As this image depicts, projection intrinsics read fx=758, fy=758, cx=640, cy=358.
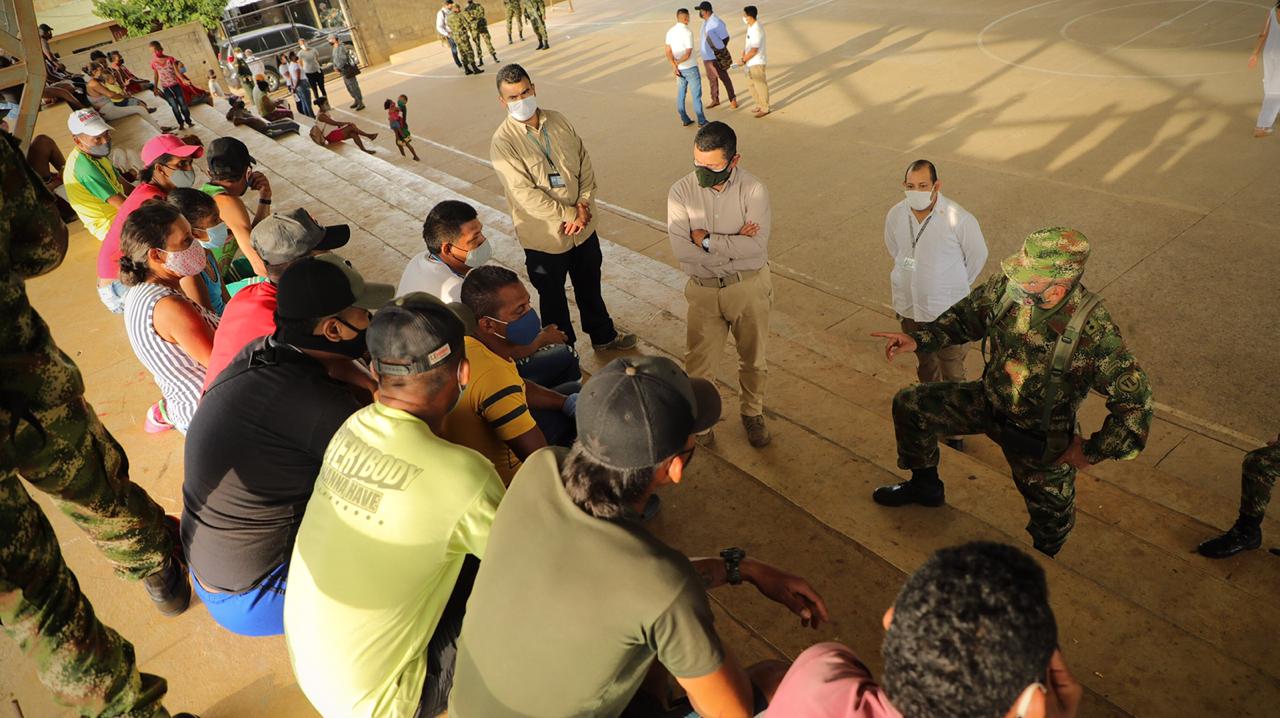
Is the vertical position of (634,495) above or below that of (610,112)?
above

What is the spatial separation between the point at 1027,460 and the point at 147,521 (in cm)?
387

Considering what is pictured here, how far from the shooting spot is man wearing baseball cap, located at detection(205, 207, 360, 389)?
3.41 m

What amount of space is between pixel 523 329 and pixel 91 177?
4923 mm

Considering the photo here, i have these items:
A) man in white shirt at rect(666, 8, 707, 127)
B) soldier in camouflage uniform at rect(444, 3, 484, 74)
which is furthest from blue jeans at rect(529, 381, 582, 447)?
soldier in camouflage uniform at rect(444, 3, 484, 74)

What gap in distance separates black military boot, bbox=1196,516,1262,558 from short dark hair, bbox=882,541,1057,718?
319 cm

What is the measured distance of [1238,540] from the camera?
12.6 ft

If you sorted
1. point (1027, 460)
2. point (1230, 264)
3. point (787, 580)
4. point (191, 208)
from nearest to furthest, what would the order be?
1. point (787, 580)
2. point (1027, 460)
3. point (191, 208)
4. point (1230, 264)

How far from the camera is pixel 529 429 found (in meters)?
2.96

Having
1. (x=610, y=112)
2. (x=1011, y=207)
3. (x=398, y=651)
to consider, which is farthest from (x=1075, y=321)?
(x=610, y=112)

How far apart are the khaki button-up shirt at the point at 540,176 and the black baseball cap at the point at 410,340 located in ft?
8.97

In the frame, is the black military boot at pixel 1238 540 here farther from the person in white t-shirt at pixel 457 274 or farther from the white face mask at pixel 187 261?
the white face mask at pixel 187 261

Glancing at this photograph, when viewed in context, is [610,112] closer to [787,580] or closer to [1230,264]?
[1230,264]

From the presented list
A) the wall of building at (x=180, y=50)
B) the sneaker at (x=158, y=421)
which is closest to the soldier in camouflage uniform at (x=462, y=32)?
the wall of building at (x=180, y=50)

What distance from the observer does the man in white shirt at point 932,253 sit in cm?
457
